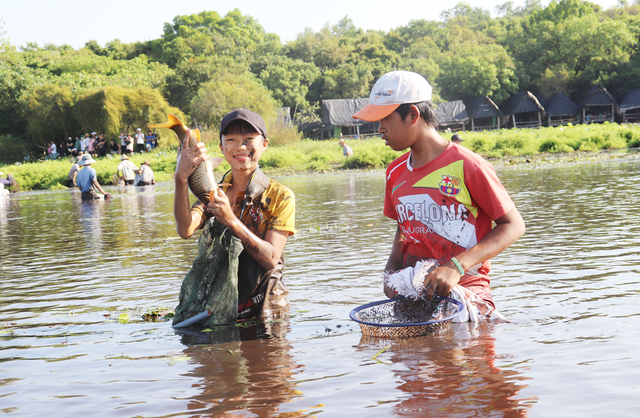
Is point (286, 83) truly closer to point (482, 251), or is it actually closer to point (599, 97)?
point (599, 97)

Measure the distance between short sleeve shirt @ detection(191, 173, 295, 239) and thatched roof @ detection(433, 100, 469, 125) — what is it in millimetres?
64881

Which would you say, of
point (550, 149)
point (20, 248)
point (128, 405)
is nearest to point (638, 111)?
point (550, 149)

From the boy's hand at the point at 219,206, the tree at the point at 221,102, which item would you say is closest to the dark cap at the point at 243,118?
the boy's hand at the point at 219,206

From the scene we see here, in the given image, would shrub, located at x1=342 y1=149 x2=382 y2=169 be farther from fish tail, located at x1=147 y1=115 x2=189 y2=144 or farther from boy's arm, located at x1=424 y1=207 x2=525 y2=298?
boy's arm, located at x1=424 y1=207 x2=525 y2=298

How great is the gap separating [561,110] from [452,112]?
1138 cm

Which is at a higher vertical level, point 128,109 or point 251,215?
point 128,109

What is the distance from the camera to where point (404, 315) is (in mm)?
4000

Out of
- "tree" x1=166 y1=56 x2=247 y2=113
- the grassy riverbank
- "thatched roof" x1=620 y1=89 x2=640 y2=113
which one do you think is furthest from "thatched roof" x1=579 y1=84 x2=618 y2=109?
"tree" x1=166 y1=56 x2=247 y2=113

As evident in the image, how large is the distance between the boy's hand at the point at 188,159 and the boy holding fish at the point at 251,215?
295 millimetres

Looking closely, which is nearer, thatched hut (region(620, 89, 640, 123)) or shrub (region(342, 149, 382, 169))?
shrub (region(342, 149, 382, 169))

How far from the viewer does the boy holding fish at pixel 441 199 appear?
3.34m

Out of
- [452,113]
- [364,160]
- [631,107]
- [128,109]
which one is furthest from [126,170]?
[631,107]

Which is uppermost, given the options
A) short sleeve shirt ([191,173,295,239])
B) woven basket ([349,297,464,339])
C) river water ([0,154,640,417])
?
short sleeve shirt ([191,173,295,239])

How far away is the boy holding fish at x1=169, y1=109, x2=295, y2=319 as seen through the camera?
13.4 ft
